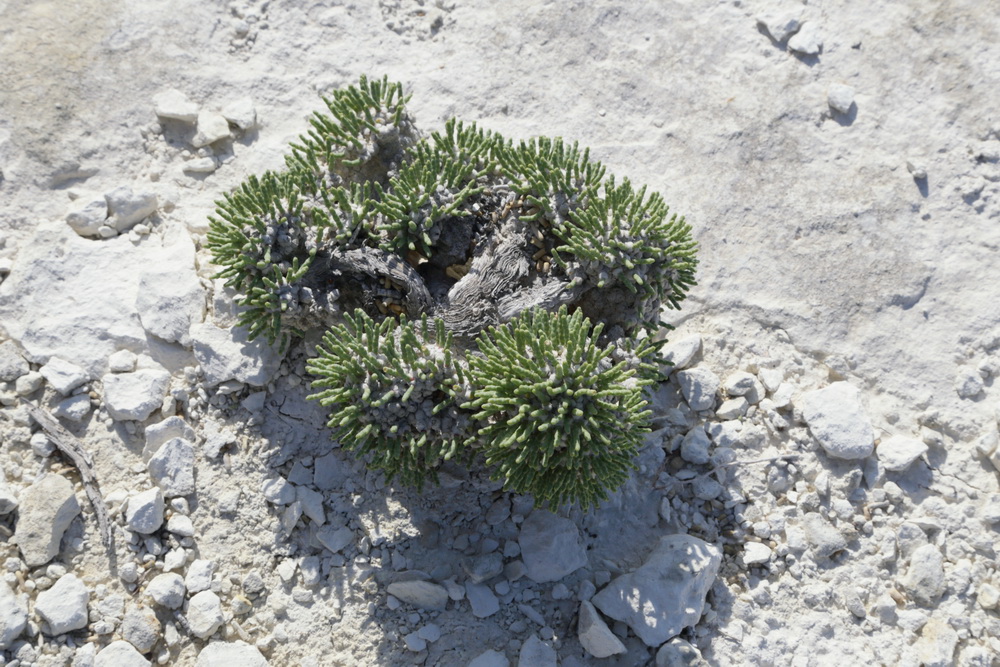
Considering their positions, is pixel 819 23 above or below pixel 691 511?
above

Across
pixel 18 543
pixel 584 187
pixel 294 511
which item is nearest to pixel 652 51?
pixel 584 187

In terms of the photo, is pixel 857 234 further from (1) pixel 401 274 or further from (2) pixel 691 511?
(1) pixel 401 274

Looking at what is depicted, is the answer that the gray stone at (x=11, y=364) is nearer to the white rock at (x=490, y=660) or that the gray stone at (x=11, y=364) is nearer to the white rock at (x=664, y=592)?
the white rock at (x=490, y=660)

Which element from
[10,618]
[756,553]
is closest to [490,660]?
[756,553]

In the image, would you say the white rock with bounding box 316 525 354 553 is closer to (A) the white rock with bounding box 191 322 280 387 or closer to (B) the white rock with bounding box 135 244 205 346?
(A) the white rock with bounding box 191 322 280 387

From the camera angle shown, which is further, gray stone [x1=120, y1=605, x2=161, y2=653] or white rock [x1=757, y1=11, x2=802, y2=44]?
white rock [x1=757, y1=11, x2=802, y2=44]

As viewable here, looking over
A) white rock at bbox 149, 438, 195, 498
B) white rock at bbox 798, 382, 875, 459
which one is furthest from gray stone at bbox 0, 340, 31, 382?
white rock at bbox 798, 382, 875, 459

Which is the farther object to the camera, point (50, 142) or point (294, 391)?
point (50, 142)
